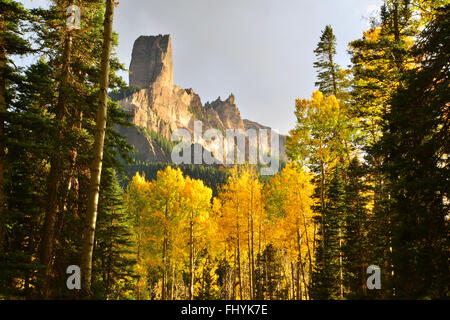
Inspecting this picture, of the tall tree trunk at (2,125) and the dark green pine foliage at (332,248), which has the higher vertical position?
the tall tree trunk at (2,125)

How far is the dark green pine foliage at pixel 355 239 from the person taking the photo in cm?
1338

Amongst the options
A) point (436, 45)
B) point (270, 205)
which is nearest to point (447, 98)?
point (436, 45)

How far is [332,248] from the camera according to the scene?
44.9 ft

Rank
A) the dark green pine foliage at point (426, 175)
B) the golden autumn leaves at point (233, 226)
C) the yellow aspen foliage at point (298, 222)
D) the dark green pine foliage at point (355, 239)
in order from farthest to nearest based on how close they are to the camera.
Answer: the golden autumn leaves at point (233, 226), the yellow aspen foliage at point (298, 222), the dark green pine foliage at point (355, 239), the dark green pine foliage at point (426, 175)

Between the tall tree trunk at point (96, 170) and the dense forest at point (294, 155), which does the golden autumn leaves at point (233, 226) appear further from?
the tall tree trunk at point (96, 170)

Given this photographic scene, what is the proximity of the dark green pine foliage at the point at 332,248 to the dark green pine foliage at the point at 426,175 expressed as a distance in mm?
7989

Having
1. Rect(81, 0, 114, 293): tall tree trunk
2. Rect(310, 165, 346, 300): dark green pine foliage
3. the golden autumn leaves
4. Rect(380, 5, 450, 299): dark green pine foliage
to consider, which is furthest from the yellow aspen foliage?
Rect(81, 0, 114, 293): tall tree trunk

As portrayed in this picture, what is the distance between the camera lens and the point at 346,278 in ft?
48.5

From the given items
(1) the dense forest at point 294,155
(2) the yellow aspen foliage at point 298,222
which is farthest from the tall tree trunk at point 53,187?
(2) the yellow aspen foliage at point 298,222

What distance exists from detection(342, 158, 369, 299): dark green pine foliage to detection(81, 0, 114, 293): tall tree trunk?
12332 millimetres

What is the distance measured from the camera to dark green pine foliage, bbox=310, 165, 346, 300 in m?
13.2

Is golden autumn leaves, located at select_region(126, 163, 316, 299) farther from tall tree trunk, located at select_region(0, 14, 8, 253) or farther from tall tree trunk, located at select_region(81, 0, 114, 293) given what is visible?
tall tree trunk, located at select_region(81, 0, 114, 293)
